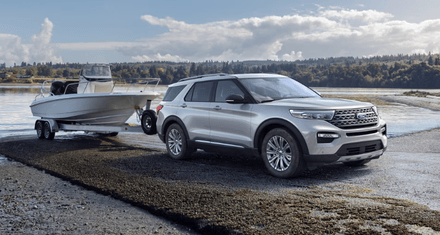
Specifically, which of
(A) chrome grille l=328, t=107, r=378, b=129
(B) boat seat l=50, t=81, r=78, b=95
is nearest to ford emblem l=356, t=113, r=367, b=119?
(A) chrome grille l=328, t=107, r=378, b=129

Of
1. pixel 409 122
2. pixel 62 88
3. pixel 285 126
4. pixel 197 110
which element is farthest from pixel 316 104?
pixel 409 122

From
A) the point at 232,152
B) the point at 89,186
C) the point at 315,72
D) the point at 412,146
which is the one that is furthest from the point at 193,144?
the point at 315,72

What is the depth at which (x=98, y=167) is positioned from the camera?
8758 mm

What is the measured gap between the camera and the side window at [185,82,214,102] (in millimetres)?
8852

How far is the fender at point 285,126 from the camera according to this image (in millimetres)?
6918

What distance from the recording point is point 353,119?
7.09m

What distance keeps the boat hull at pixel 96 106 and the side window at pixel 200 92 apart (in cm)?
460

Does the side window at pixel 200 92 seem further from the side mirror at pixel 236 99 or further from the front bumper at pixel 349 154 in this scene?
the front bumper at pixel 349 154

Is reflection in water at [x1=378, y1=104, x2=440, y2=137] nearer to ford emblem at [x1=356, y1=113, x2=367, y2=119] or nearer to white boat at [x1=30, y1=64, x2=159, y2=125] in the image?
ford emblem at [x1=356, y1=113, x2=367, y2=119]

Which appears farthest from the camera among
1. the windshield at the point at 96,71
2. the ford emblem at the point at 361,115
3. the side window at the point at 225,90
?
the windshield at the point at 96,71

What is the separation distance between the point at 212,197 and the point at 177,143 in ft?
12.1

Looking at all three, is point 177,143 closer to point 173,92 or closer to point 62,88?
point 173,92

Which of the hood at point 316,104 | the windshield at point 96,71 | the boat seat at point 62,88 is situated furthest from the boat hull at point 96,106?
the hood at point 316,104

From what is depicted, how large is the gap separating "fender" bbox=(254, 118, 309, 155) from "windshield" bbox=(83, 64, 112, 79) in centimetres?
930
